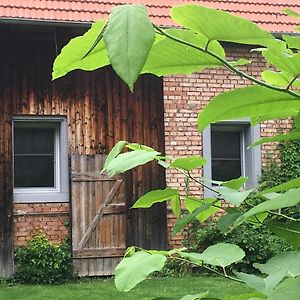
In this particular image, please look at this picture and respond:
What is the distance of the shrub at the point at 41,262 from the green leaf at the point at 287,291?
8.31 meters

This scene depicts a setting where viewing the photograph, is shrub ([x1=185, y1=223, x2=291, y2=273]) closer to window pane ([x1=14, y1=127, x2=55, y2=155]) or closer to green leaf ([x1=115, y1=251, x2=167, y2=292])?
window pane ([x1=14, y1=127, x2=55, y2=155])

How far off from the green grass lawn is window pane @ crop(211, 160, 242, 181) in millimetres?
1827

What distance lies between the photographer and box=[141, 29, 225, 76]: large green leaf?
663 mm

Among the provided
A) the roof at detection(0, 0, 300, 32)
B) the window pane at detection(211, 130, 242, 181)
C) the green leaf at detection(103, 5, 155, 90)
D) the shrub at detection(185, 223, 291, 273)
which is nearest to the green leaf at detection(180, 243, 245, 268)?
the green leaf at detection(103, 5, 155, 90)

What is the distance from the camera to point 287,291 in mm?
656

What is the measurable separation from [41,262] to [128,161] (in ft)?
26.9

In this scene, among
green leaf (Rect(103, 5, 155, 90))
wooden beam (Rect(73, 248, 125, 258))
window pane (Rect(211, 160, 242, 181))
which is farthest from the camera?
window pane (Rect(211, 160, 242, 181))

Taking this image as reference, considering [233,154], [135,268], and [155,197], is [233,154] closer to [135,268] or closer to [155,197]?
[155,197]

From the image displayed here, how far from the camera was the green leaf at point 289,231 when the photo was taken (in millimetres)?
842

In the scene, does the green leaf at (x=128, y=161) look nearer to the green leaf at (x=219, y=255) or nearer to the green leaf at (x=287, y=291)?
the green leaf at (x=219, y=255)

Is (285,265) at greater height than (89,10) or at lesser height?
lesser

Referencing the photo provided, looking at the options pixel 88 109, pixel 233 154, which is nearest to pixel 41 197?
pixel 88 109

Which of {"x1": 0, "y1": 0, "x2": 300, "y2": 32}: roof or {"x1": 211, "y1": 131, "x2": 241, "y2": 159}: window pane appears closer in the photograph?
{"x1": 0, "y1": 0, "x2": 300, "y2": 32}: roof

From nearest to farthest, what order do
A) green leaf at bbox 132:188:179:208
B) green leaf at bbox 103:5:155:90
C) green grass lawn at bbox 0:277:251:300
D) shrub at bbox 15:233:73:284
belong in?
green leaf at bbox 103:5:155:90, green leaf at bbox 132:188:179:208, green grass lawn at bbox 0:277:251:300, shrub at bbox 15:233:73:284
